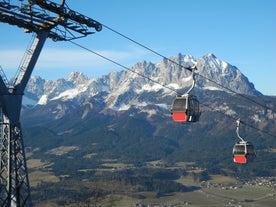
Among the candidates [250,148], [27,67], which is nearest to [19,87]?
[27,67]

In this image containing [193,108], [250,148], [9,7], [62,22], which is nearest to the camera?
[9,7]

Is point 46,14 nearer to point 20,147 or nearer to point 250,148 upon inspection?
point 20,147

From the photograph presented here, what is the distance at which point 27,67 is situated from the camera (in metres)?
22.6

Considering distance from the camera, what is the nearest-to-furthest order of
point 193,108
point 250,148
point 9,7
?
point 9,7 < point 193,108 < point 250,148

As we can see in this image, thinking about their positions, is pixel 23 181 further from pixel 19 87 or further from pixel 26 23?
pixel 26 23

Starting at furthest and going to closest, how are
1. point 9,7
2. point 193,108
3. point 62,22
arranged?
point 193,108, point 62,22, point 9,7

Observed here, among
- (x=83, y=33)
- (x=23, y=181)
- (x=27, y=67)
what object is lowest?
(x=23, y=181)

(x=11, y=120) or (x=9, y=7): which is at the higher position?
(x=9, y=7)

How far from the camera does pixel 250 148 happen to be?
30.0 metres

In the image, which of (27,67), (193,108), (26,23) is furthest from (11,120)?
(193,108)

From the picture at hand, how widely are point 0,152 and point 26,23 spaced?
6.05m

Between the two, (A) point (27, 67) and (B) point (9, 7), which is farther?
(A) point (27, 67)

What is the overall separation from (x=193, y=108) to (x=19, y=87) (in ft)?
28.9

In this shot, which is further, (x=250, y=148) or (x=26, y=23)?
(x=250, y=148)
